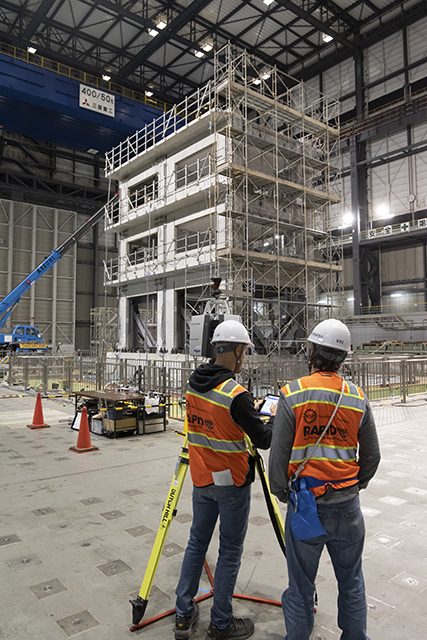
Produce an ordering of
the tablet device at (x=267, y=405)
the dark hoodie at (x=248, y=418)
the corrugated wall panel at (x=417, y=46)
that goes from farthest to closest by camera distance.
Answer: the corrugated wall panel at (x=417, y=46) → the tablet device at (x=267, y=405) → the dark hoodie at (x=248, y=418)

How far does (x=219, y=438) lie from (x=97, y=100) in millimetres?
31892

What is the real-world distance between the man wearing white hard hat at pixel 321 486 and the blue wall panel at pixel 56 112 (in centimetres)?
3101

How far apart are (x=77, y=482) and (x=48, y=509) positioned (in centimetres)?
110

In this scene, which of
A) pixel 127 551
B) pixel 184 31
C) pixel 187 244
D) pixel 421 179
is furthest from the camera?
pixel 421 179

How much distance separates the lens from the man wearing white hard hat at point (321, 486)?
234 centimetres

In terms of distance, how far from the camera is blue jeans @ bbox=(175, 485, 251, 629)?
2822 millimetres

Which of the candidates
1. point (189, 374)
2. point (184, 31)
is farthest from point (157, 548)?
point (184, 31)

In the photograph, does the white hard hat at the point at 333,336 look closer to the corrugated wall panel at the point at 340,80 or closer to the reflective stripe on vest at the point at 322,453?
the reflective stripe on vest at the point at 322,453


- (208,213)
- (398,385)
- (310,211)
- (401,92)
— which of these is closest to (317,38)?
(401,92)

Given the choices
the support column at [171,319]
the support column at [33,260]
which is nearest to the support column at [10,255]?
the support column at [33,260]

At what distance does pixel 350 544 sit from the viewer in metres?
2.37

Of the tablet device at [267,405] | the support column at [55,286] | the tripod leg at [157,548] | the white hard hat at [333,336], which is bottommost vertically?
the tripod leg at [157,548]

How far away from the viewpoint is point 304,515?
2.33m

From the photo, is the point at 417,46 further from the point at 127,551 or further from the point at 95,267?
the point at 127,551
